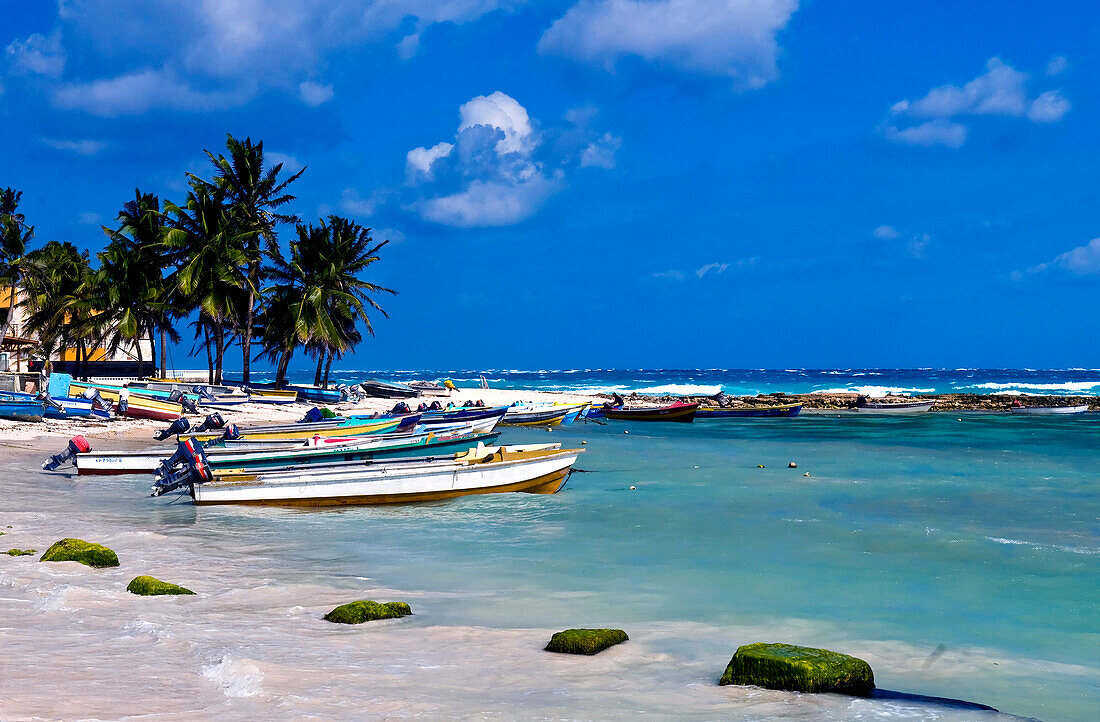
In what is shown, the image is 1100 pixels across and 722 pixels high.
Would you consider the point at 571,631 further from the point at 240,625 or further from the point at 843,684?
the point at 240,625

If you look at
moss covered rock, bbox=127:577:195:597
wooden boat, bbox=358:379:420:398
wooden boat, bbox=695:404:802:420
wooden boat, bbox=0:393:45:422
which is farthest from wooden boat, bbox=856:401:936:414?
moss covered rock, bbox=127:577:195:597

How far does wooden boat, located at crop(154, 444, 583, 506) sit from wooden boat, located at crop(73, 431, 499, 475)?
665 mm

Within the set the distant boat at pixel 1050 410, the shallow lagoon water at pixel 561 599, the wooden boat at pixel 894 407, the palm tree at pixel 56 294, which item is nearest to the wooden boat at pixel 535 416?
the shallow lagoon water at pixel 561 599

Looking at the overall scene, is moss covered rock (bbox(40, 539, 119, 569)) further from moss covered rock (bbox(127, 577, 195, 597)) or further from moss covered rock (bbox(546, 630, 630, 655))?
moss covered rock (bbox(546, 630, 630, 655))

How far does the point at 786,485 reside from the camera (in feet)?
66.4

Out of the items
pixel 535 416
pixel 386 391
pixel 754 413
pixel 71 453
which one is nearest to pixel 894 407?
pixel 754 413

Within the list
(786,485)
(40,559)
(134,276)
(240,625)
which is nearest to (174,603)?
(240,625)

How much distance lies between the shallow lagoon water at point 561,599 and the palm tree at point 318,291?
2432 cm

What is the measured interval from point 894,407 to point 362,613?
5365 centimetres

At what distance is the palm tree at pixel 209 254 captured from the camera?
131 ft

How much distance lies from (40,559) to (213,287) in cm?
3300

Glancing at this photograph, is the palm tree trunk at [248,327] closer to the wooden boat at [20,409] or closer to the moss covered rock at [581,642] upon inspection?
the wooden boat at [20,409]

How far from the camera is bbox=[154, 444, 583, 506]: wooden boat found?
1497 centimetres

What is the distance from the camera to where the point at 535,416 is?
39.7m
